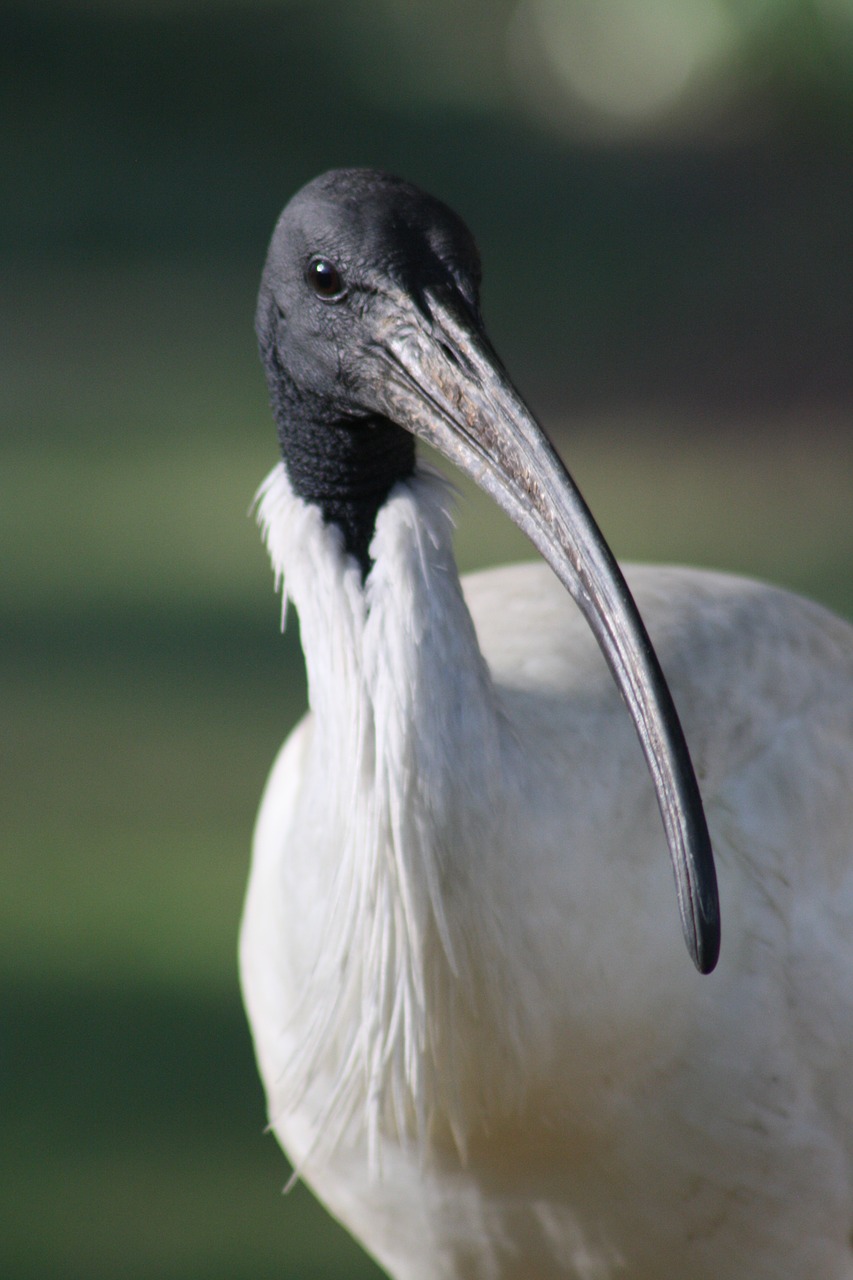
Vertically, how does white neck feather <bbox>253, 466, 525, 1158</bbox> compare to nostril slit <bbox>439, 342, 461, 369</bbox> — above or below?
below

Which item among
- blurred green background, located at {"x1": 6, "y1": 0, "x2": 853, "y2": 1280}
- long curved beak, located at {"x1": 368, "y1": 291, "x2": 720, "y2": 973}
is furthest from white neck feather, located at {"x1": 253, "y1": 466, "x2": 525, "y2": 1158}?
blurred green background, located at {"x1": 6, "y1": 0, "x2": 853, "y2": 1280}

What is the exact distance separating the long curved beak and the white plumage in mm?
129

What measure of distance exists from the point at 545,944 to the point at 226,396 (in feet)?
14.5

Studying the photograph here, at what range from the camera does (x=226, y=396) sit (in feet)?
19.1

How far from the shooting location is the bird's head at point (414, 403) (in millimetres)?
1397

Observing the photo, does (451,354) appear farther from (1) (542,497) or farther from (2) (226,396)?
(2) (226,396)

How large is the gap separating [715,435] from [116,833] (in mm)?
2466

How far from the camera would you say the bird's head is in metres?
1.40

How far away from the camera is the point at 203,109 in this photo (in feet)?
27.9

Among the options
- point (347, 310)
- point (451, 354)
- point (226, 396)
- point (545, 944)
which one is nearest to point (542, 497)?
point (451, 354)

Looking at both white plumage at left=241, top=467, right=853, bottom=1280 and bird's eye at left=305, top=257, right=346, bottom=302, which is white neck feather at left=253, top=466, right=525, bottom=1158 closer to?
white plumage at left=241, top=467, right=853, bottom=1280

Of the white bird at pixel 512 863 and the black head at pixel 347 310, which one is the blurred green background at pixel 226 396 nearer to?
the white bird at pixel 512 863

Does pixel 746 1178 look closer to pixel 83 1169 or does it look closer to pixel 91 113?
pixel 83 1169

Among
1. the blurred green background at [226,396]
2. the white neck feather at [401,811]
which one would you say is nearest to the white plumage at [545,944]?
the white neck feather at [401,811]
